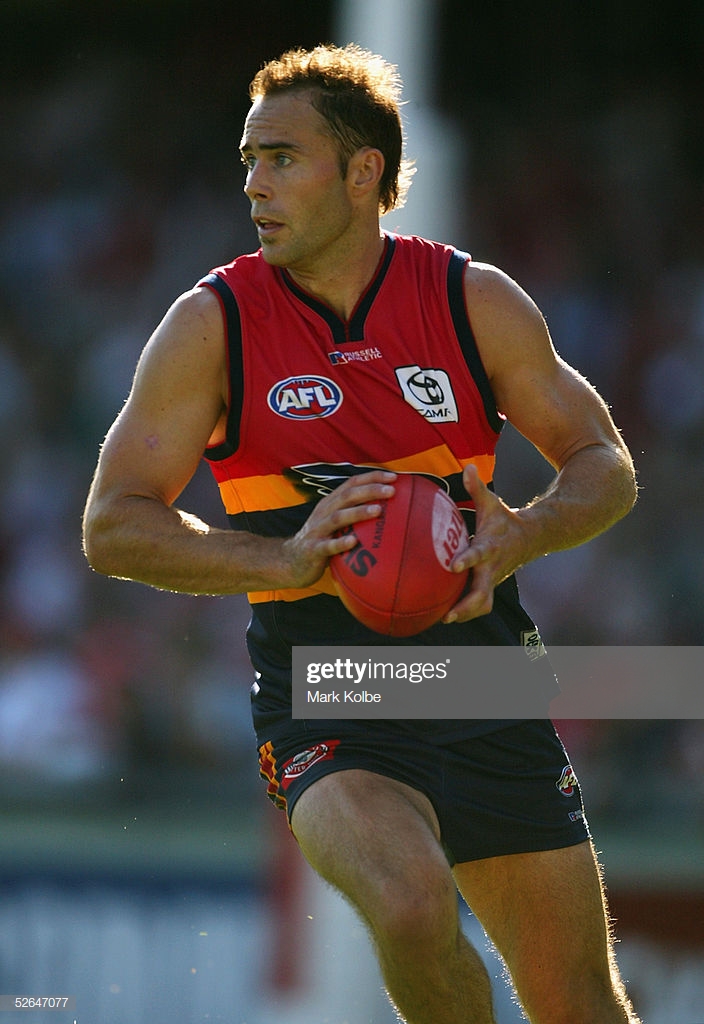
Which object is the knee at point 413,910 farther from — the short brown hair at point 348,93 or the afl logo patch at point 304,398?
the short brown hair at point 348,93

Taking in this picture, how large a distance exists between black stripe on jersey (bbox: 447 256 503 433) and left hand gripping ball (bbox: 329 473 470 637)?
622mm

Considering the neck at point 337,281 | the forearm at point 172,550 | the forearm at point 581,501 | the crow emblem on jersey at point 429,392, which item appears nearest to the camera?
the forearm at point 172,550

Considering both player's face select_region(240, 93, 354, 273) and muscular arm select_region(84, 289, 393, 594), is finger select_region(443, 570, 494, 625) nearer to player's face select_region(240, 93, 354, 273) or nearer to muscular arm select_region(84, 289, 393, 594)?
muscular arm select_region(84, 289, 393, 594)

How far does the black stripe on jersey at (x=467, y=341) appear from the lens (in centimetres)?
395

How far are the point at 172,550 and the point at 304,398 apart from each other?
0.58m

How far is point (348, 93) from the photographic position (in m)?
4.12

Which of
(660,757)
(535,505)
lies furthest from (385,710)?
(660,757)

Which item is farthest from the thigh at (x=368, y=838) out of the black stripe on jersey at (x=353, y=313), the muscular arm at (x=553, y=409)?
the black stripe on jersey at (x=353, y=313)

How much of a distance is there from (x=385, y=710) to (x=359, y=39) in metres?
6.24

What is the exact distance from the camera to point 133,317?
34.8ft

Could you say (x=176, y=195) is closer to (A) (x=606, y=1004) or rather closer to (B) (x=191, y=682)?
(B) (x=191, y=682)

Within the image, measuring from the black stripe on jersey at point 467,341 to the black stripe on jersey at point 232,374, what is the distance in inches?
24.0

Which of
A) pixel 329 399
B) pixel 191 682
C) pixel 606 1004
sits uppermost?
pixel 191 682

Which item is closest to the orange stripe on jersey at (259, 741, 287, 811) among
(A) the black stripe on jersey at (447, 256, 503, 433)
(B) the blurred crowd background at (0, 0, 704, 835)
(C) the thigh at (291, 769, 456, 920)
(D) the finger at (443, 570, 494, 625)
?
(C) the thigh at (291, 769, 456, 920)
